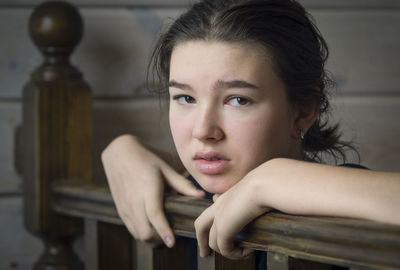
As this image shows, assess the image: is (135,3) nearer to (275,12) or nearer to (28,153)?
(28,153)

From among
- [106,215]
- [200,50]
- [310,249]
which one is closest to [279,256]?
[310,249]

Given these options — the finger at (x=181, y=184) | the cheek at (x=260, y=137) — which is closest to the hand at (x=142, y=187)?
the finger at (x=181, y=184)

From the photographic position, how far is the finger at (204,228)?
88cm

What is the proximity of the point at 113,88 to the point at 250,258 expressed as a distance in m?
0.79

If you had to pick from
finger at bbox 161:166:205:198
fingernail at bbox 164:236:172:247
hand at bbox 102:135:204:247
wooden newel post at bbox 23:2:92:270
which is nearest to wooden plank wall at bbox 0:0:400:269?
wooden newel post at bbox 23:2:92:270

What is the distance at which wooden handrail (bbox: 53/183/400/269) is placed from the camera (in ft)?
2.24

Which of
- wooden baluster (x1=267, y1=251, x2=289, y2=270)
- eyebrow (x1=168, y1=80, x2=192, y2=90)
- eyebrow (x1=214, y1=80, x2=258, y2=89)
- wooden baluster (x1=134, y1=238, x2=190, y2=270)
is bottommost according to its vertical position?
wooden baluster (x1=134, y1=238, x2=190, y2=270)

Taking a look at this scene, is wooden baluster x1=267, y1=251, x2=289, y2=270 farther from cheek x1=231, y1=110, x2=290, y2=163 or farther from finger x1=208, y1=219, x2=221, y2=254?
cheek x1=231, y1=110, x2=290, y2=163

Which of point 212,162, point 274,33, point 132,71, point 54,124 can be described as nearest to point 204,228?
point 212,162

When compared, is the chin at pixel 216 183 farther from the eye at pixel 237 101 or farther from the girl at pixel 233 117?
the eye at pixel 237 101

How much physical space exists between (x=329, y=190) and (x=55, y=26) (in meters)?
0.85

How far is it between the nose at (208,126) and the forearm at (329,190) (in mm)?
144

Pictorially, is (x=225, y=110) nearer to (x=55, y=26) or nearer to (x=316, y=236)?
(x=316, y=236)

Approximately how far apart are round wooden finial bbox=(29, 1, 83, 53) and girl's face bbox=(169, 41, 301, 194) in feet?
1.53
